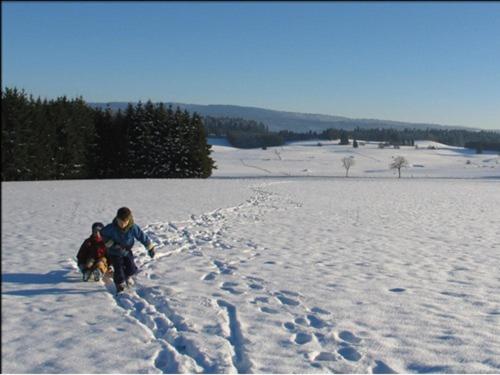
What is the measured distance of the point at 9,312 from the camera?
7.11 meters

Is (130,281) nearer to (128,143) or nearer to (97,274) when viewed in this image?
(97,274)

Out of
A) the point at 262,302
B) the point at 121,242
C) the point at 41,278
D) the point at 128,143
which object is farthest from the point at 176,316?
the point at 128,143

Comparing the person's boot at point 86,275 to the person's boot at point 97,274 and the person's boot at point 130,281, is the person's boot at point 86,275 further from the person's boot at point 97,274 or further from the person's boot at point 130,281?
the person's boot at point 130,281

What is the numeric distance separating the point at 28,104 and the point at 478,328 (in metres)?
37.0

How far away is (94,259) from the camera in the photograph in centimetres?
898

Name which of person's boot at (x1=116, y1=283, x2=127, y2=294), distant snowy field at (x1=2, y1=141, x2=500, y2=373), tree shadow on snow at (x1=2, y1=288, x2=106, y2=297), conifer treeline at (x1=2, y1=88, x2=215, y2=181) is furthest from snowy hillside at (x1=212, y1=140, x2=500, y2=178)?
person's boot at (x1=116, y1=283, x2=127, y2=294)

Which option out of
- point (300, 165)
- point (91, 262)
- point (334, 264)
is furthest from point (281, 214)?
point (300, 165)

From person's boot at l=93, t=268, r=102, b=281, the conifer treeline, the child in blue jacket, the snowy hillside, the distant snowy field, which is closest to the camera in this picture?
the distant snowy field

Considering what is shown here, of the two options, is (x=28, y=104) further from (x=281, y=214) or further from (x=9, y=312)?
(x=9, y=312)

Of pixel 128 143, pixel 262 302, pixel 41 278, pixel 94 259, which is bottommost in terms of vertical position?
pixel 41 278

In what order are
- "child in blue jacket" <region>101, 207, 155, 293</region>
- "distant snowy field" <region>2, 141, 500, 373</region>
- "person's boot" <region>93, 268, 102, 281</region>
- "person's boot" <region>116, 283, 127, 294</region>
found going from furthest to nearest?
"person's boot" <region>93, 268, 102, 281</region> → "child in blue jacket" <region>101, 207, 155, 293</region> → "person's boot" <region>116, 283, 127, 294</region> → "distant snowy field" <region>2, 141, 500, 373</region>

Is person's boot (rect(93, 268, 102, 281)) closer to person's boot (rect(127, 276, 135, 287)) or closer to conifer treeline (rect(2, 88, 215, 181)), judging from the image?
person's boot (rect(127, 276, 135, 287))

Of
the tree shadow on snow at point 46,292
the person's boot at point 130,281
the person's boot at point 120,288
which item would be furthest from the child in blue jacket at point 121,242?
the tree shadow on snow at point 46,292

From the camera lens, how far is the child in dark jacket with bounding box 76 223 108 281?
8.90 m
